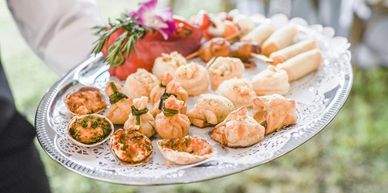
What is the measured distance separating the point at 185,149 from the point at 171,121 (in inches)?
2.4

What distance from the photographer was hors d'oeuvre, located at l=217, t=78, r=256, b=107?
1.00 m

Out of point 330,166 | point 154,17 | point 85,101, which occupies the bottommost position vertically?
point 330,166

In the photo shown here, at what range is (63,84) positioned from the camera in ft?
3.48

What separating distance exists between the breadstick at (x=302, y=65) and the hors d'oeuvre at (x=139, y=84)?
26 centimetres

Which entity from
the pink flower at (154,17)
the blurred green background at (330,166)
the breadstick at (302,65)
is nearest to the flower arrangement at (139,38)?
the pink flower at (154,17)

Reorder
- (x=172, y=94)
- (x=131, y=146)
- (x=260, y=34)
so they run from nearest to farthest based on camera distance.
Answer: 1. (x=131, y=146)
2. (x=172, y=94)
3. (x=260, y=34)

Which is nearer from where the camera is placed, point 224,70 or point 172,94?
point 172,94

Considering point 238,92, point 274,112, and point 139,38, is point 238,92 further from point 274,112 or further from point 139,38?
point 139,38

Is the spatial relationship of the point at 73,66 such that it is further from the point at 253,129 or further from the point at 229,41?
the point at 253,129

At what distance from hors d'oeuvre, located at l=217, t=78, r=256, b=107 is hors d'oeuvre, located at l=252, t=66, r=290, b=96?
24 millimetres

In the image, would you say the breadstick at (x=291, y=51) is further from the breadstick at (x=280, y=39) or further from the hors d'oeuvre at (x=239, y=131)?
the hors d'oeuvre at (x=239, y=131)

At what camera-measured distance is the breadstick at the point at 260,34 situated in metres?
1.18

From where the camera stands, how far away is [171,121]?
35.4 inches

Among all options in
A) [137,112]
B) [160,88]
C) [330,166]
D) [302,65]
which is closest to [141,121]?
[137,112]
